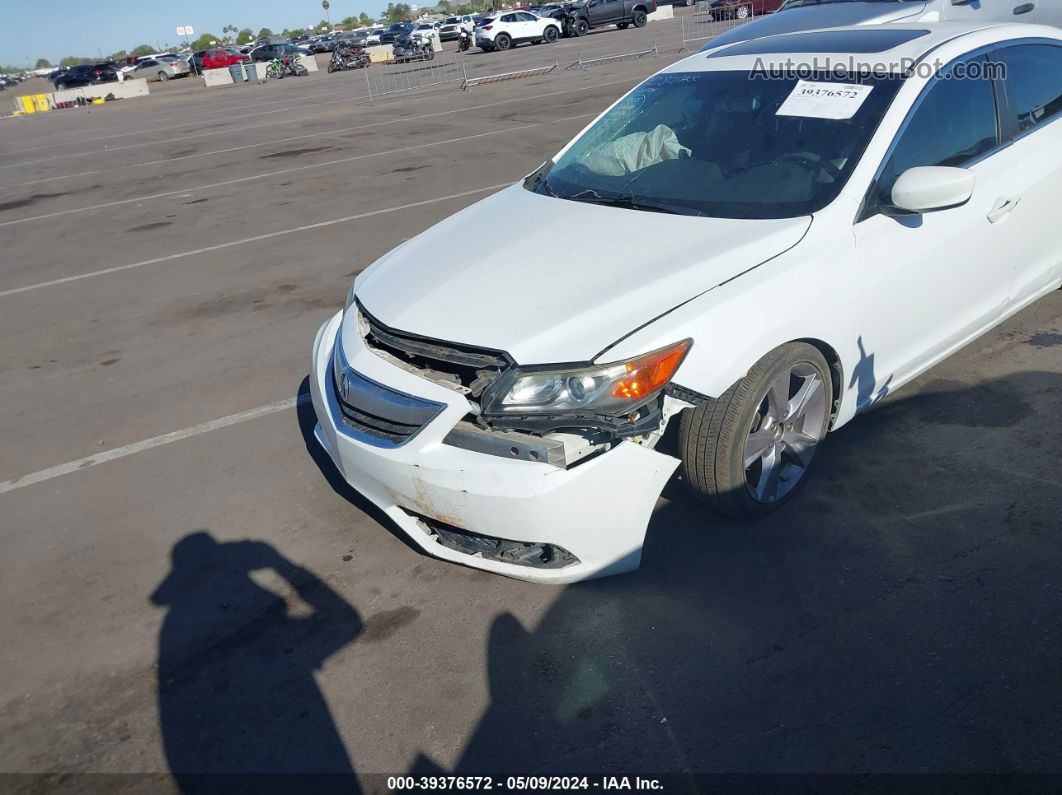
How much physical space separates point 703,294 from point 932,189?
1.04m

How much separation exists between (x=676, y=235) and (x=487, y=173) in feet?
26.5

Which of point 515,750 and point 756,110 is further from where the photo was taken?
point 756,110

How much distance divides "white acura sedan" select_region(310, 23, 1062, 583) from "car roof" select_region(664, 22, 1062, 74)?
2 centimetres

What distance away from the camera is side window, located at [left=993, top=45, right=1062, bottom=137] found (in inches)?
167

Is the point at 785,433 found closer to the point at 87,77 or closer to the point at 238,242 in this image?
the point at 238,242

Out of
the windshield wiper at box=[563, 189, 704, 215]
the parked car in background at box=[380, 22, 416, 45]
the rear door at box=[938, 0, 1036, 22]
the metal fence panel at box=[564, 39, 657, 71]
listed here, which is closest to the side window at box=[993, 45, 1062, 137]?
the windshield wiper at box=[563, 189, 704, 215]

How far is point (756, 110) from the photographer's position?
4.12m

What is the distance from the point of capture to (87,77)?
50.6 meters

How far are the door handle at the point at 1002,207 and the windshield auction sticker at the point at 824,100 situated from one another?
0.81m

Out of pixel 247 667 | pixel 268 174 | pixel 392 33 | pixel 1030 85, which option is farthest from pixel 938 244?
pixel 392 33

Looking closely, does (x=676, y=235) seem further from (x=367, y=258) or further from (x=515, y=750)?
(x=367, y=258)

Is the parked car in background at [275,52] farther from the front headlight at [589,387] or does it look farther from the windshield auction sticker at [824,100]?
the front headlight at [589,387]

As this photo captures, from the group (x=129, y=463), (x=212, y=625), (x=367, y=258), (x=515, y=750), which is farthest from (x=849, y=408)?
(x=367, y=258)

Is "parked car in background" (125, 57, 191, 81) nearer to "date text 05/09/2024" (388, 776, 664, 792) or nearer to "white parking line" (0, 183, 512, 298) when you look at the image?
"white parking line" (0, 183, 512, 298)
